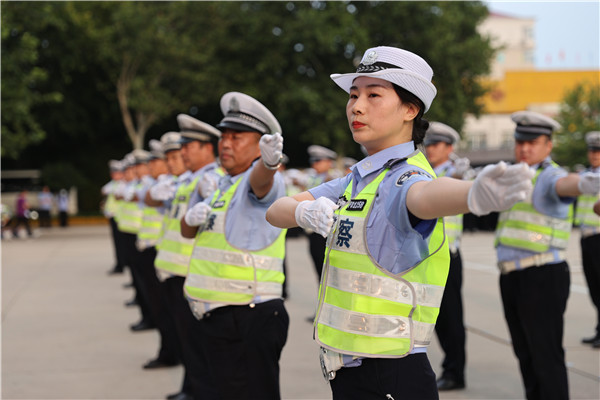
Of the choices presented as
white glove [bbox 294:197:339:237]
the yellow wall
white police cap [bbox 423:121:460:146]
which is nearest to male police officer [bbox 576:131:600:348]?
white police cap [bbox 423:121:460:146]

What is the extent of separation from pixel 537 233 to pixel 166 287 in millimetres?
2836

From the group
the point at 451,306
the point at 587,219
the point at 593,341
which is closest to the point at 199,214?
the point at 451,306

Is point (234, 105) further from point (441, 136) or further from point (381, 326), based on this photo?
point (441, 136)

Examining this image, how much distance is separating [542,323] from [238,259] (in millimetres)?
2131

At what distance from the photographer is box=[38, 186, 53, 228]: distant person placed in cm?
2719

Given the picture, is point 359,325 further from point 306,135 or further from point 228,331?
point 306,135

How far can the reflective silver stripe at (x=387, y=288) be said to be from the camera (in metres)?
2.36

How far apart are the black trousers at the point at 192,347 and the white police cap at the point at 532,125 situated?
2.62 m

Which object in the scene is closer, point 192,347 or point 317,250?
point 192,347

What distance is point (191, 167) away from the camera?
561cm

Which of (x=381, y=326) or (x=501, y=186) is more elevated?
(x=501, y=186)

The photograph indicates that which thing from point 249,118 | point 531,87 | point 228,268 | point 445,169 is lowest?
point 228,268

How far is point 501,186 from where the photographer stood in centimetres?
177

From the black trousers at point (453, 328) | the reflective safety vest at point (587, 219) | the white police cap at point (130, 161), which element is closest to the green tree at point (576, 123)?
the white police cap at point (130, 161)
